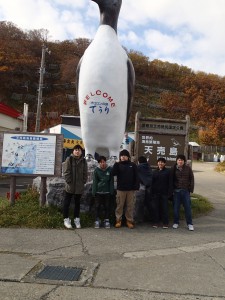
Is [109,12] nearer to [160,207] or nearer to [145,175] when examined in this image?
[145,175]

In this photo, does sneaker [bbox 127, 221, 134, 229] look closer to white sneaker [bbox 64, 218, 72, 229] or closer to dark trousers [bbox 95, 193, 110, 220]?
dark trousers [bbox 95, 193, 110, 220]

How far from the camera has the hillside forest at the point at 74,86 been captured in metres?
46.2

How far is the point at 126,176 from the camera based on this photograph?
603 cm

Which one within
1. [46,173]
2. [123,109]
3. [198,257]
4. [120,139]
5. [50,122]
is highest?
[50,122]

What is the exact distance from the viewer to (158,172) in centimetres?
640

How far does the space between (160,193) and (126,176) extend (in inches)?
28.9

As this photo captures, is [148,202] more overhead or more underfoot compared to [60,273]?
more overhead

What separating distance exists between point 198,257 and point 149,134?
392 centimetres

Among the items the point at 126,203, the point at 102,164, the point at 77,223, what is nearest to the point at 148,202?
the point at 126,203

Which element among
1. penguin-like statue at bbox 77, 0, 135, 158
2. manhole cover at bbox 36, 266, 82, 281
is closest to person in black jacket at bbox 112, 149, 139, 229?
penguin-like statue at bbox 77, 0, 135, 158

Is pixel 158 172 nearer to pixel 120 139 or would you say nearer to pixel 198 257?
pixel 120 139

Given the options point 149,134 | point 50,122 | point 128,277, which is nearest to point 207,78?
point 50,122

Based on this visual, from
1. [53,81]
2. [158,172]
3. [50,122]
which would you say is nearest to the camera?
[158,172]

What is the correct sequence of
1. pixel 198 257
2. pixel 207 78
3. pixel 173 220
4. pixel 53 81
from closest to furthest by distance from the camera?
1. pixel 198 257
2. pixel 173 220
3. pixel 53 81
4. pixel 207 78
